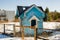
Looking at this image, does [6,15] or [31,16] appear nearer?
[31,16]

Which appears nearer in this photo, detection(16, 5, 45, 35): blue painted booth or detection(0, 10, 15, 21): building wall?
detection(16, 5, 45, 35): blue painted booth

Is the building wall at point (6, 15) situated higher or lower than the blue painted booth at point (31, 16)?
higher

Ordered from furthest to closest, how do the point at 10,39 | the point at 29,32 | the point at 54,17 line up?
the point at 54,17, the point at 29,32, the point at 10,39

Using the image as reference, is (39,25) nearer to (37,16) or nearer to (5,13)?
(37,16)

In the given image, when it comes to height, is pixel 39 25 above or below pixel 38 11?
below

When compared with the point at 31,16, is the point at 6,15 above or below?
above

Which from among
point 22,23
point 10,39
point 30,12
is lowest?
point 10,39

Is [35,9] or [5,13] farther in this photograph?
[5,13]

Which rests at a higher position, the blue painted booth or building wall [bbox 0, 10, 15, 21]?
building wall [bbox 0, 10, 15, 21]

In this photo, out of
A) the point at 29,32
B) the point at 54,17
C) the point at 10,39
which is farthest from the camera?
the point at 54,17

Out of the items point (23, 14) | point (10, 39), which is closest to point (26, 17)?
point (23, 14)

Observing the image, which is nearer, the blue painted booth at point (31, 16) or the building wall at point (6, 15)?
the blue painted booth at point (31, 16)

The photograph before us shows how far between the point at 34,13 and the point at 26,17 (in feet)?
2.42

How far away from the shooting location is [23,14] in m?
14.1
